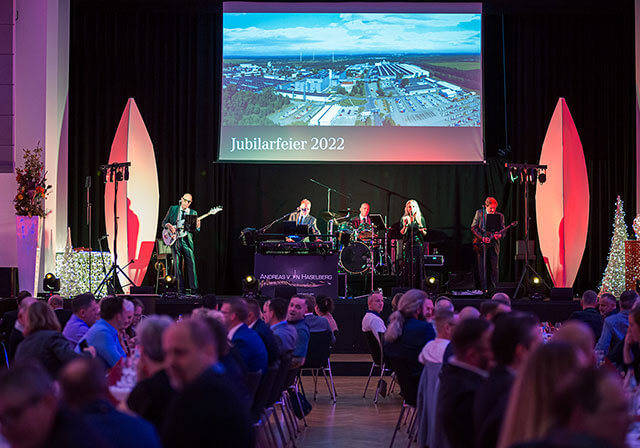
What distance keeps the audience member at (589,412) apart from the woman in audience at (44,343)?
339 centimetres

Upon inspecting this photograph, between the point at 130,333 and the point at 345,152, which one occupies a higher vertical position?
the point at 345,152

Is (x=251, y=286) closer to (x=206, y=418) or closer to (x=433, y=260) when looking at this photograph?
(x=433, y=260)

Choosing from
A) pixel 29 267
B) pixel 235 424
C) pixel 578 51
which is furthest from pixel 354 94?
pixel 235 424

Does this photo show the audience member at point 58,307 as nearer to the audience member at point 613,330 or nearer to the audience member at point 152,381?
the audience member at point 152,381

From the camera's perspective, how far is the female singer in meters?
12.1

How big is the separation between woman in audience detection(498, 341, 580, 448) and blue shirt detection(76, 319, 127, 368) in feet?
11.6

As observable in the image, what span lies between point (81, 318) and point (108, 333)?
0.93 metres

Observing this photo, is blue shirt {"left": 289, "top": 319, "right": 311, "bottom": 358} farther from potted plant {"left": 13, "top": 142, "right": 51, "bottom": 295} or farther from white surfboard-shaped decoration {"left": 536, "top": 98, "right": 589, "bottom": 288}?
white surfboard-shaped decoration {"left": 536, "top": 98, "right": 589, "bottom": 288}

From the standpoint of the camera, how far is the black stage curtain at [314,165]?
14836 mm

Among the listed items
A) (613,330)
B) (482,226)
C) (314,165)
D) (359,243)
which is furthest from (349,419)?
(314,165)

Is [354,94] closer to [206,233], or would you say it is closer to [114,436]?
[206,233]

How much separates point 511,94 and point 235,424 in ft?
44.2

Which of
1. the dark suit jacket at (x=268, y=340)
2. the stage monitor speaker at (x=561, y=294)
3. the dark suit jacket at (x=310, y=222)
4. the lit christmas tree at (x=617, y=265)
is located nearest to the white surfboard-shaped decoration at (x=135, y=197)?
the dark suit jacket at (x=310, y=222)

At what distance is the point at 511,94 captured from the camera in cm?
1502
